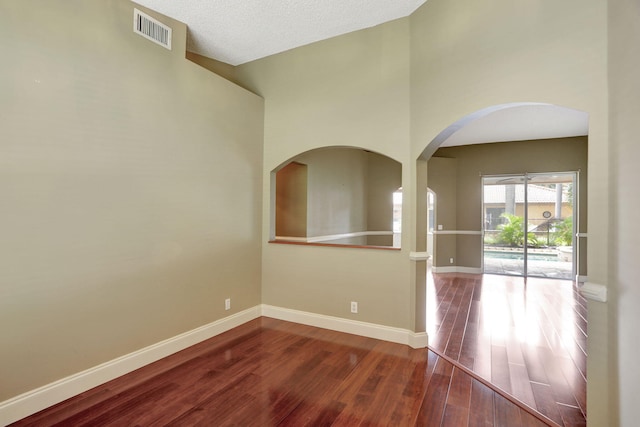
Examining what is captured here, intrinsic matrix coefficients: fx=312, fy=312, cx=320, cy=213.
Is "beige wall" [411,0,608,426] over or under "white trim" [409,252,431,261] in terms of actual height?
over

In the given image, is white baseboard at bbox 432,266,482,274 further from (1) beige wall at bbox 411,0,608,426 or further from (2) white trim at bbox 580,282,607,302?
(2) white trim at bbox 580,282,607,302

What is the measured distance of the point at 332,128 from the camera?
3.83m

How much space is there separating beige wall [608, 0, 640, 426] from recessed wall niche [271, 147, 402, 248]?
2.83 metres

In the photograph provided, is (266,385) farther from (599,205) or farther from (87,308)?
(599,205)

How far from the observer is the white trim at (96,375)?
209 centimetres

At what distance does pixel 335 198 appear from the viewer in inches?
261

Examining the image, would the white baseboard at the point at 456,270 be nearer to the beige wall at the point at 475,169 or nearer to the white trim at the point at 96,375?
the beige wall at the point at 475,169

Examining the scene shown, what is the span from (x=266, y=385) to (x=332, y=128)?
282 cm

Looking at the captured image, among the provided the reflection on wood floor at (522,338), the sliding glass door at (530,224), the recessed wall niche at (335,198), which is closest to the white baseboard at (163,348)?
the reflection on wood floor at (522,338)

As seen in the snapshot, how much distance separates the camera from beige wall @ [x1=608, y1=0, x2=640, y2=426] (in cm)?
150

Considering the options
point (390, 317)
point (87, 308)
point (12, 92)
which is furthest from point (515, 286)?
point (12, 92)

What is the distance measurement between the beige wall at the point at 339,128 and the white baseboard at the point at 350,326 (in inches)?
2.6

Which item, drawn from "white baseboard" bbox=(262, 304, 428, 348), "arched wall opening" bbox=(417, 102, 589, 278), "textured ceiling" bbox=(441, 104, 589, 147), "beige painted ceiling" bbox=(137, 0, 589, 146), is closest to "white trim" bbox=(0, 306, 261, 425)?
"white baseboard" bbox=(262, 304, 428, 348)

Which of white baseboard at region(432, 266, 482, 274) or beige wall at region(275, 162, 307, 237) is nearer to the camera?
beige wall at region(275, 162, 307, 237)
